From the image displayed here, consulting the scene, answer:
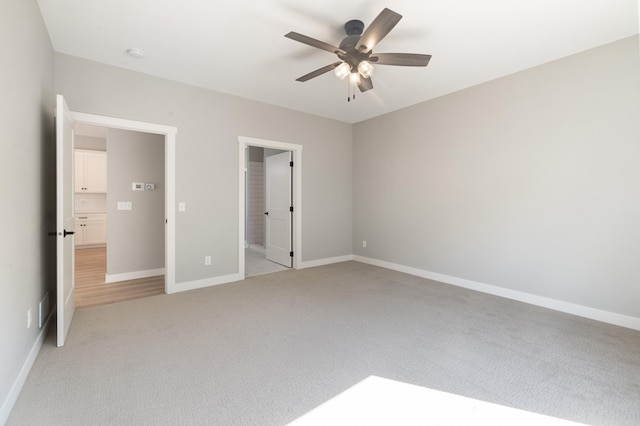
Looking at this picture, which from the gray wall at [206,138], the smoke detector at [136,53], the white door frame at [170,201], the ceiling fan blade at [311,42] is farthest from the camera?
the white door frame at [170,201]

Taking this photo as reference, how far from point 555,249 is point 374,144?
3200 mm

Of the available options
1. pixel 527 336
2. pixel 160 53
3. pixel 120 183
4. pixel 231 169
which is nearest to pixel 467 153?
pixel 527 336

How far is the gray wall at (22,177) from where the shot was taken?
1.67 meters

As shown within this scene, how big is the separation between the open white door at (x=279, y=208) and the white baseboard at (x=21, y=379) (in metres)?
3.40

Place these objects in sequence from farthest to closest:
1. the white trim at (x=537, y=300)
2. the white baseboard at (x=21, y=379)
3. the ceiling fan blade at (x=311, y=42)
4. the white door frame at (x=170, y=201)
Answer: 1. the white door frame at (x=170, y=201)
2. the white trim at (x=537, y=300)
3. the ceiling fan blade at (x=311, y=42)
4. the white baseboard at (x=21, y=379)

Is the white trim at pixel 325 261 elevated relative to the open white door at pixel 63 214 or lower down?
lower down

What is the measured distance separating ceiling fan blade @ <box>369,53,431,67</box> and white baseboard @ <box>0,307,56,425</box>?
3468 mm

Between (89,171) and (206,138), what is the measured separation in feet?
17.0

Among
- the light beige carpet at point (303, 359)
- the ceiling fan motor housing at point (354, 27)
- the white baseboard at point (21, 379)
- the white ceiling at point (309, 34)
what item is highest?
the white ceiling at point (309, 34)

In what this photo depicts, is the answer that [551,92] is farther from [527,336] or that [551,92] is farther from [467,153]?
[527,336]

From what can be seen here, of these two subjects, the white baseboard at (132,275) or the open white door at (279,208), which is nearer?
the white baseboard at (132,275)

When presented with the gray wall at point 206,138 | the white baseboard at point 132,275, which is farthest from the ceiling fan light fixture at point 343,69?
the white baseboard at point 132,275

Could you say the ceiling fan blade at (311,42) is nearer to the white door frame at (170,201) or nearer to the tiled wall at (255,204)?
the white door frame at (170,201)

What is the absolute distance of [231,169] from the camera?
14.2ft
